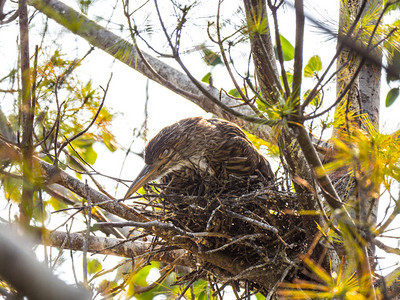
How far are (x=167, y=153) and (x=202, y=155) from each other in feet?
1.00

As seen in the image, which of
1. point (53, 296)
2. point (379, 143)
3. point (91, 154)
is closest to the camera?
point (53, 296)

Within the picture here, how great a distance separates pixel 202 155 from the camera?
423 centimetres

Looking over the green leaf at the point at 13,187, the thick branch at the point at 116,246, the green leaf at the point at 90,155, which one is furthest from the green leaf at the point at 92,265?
the green leaf at the point at 13,187

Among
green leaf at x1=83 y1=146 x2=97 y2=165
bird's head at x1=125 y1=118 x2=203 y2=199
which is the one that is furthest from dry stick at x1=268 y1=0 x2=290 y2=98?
green leaf at x1=83 y1=146 x2=97 y2=165

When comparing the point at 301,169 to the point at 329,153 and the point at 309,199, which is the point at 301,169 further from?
the point at 329,153

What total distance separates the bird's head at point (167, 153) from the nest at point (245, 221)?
0.49 meters

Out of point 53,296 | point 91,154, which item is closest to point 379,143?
point 53,296

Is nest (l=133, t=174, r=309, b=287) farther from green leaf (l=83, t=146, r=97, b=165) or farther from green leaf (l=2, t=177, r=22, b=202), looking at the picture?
green leaf (l=83, t=146, r=97, b=165)

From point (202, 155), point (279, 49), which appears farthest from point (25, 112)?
point (202, 155)

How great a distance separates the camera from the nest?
10.9 ft

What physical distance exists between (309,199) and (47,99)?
1974mm

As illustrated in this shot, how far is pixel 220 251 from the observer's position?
11.5 ft

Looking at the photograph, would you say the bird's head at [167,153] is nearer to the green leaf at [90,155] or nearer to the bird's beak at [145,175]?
the bird's beak at [145,175]

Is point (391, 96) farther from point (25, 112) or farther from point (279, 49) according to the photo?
point (25, 112)
